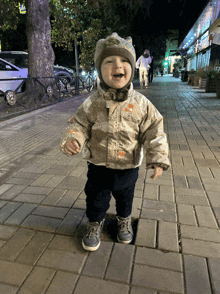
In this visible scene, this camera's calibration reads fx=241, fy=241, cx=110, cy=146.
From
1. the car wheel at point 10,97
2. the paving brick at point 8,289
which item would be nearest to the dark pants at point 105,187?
the paving brick at point 8,289

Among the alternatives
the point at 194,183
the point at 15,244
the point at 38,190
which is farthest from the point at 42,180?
the point at 194,183

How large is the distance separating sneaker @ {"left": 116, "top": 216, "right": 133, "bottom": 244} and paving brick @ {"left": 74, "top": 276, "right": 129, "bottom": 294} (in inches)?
18.0

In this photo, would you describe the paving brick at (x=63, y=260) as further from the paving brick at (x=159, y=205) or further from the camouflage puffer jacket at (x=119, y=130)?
the paving brick at (x=159, y=205)

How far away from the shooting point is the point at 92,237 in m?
2.01

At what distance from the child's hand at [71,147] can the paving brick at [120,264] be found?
89 cm

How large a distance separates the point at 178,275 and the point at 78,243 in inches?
33.2

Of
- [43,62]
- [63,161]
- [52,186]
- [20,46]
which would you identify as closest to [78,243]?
[52,186]

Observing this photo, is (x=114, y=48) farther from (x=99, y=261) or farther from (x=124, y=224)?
(x=99, y=261)

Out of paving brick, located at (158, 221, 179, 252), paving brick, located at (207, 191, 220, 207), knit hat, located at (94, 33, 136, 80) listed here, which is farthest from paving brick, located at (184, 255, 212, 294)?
knit hat, located at (94, 33, 136, 80)

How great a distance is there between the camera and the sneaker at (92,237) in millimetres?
1963

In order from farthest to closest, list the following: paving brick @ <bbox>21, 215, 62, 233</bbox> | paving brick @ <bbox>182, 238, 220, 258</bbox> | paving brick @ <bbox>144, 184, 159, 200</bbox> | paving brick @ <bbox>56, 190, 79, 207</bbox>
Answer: paving brick @ <bbox>144, 184, 159, 200</bbox> → paving brick @ <bbox>56, 190, 79, 207</bbox> → paving brick @ <bbox>21, 215, 62, 233</bbox> → paving brick @ <bbox>182, 238, 220, 258</bbox>

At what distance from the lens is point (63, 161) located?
12.8 ft

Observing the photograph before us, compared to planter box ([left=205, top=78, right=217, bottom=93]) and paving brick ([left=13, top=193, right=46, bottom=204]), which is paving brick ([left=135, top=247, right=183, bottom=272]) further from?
planter box ([left=205, top=78, right=217, bottom=93])

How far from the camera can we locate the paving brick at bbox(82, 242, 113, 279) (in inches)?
68.8
